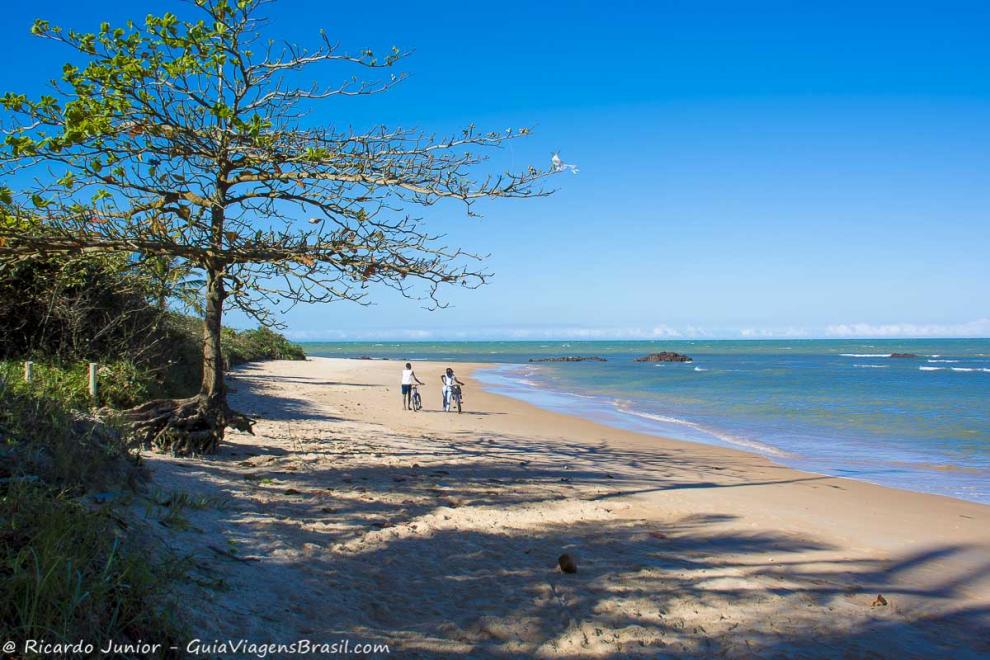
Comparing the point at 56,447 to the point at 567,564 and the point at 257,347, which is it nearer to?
the point at 567,564

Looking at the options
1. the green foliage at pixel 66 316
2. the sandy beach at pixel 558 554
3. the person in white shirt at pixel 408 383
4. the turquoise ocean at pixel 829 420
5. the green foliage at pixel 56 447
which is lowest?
the turquoise ocean at pixel 829 420

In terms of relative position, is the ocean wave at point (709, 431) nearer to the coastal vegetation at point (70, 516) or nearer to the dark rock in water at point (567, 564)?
the dark rock in water at point (567, 564)

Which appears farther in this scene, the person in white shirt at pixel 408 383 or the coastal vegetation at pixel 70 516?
the person in white shirt at pixel 408 383

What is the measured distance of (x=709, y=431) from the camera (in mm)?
16562

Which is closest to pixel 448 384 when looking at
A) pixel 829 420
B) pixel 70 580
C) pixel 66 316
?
pixel 66 316

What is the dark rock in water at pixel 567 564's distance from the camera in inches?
198

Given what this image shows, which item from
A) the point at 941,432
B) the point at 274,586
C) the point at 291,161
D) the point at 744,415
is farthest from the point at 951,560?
the point at 744,415

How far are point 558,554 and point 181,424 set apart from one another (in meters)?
4.89

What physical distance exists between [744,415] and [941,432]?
5095 mm

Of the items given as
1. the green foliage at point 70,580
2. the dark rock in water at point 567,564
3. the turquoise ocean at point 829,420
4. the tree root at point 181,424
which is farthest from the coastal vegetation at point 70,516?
the turquoise ocean at point 829,420

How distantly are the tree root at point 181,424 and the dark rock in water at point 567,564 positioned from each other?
4.72m

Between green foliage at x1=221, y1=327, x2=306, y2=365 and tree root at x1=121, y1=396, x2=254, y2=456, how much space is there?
18743 mm

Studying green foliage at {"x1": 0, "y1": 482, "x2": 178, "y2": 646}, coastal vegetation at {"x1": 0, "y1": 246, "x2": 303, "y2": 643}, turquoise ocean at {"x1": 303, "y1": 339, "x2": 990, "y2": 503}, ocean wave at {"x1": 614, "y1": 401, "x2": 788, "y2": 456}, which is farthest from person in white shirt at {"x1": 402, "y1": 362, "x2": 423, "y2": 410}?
green foliage at {"x1": 0, "y1": 482, "x2": 178, "y2": 646}

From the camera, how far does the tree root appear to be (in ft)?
24.6
